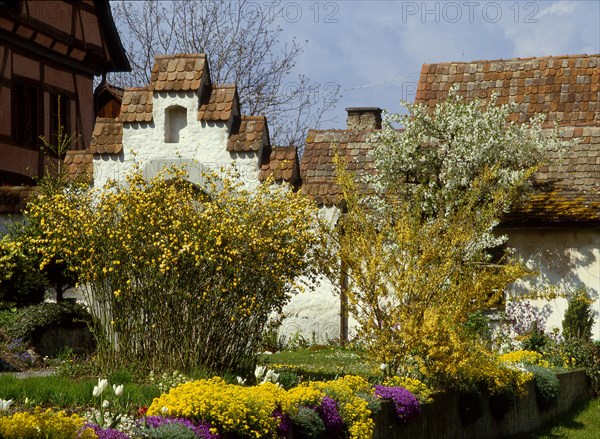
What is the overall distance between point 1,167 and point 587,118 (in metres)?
12.2

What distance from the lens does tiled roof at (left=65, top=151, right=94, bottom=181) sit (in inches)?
715

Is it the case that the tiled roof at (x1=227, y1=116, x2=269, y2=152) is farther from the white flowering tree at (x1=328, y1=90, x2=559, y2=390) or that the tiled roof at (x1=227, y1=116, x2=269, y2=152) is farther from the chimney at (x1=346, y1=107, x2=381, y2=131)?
the chimney at (x1=346, y1=107, x2=381, y2=131)

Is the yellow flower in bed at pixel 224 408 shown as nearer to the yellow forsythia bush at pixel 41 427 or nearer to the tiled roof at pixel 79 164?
the yellow forsythia bush at pixel 41 427

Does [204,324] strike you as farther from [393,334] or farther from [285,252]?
[393,334]

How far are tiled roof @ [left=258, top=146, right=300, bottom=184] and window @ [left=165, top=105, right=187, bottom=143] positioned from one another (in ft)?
4.55

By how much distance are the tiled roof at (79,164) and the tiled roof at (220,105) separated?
211 centimetres

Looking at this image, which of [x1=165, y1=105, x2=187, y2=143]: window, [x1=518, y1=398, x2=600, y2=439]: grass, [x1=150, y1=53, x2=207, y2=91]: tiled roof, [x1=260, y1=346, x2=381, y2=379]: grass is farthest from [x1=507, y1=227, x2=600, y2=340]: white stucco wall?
[x1=150, y1=53, x2=207, y2=91]: tiled roof

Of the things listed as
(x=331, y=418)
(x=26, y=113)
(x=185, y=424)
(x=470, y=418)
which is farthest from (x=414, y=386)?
(x=26, y=113)

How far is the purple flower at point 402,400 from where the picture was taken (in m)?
10.3

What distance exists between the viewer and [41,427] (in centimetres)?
644

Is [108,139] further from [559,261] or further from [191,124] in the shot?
[559,261]

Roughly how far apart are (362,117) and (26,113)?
7467 millimetres

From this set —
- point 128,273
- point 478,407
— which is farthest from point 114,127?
point 478,407

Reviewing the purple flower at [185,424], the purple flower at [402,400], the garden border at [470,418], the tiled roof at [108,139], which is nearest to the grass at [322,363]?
the garden border at [470,418]
